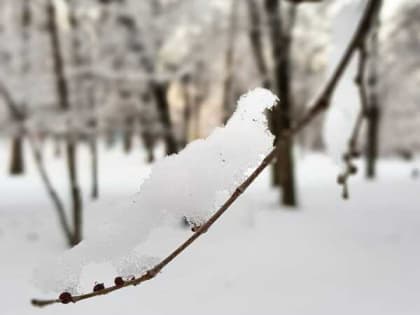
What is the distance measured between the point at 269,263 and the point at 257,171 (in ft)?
17.5

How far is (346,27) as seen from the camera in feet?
3.53

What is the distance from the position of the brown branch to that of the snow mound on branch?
19 mm

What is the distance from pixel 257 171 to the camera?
493 millimetres

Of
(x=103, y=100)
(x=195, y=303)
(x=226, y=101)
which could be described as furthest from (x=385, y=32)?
(x=195, y=303)

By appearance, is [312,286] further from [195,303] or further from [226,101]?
[226,101]

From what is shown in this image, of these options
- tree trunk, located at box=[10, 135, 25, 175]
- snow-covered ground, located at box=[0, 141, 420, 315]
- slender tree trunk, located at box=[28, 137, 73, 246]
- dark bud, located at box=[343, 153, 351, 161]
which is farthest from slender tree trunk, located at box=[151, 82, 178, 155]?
tree trunk, located at box=[10, 135, 25, 175]

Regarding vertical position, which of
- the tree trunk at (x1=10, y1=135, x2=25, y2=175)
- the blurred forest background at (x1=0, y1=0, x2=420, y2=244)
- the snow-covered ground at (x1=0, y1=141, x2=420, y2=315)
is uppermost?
the blurred forest background at (x1=0, y1=0, x2=420, y2=244)

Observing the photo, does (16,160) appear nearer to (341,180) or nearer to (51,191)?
(51,191)

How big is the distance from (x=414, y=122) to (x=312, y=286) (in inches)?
909

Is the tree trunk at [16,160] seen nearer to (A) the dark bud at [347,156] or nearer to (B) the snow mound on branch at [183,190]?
(A) the dark bud at [347,156]

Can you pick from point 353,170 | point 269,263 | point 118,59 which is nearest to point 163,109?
point 118,59

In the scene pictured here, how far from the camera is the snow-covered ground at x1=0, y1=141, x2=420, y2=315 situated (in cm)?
442

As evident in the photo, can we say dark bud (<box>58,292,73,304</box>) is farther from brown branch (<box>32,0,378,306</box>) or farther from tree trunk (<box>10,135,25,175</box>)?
tree trunk (<box>10,135,25,175</box>)

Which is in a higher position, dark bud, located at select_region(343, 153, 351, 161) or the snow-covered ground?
dark bud, located at select_region(343, 153, 351, 161)
